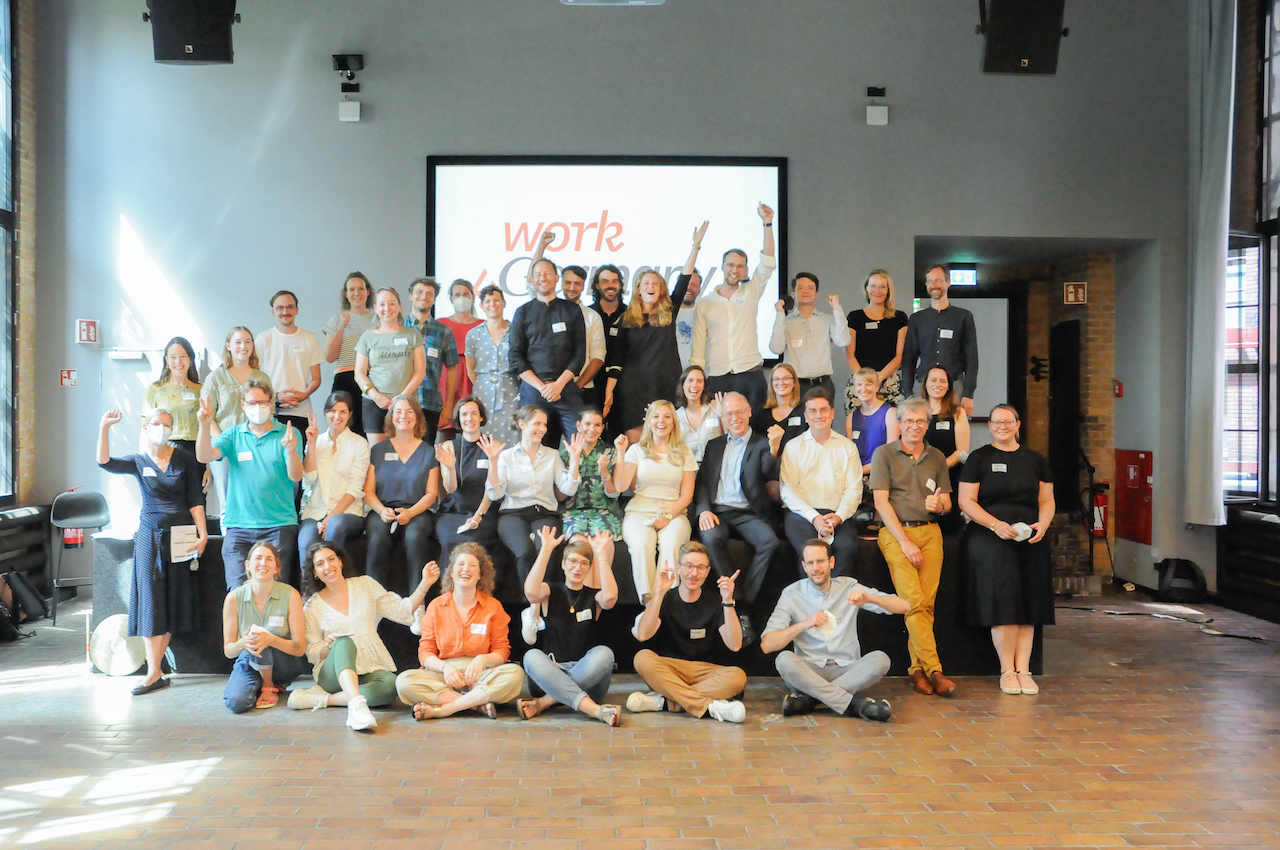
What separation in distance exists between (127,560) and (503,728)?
8.32 feet

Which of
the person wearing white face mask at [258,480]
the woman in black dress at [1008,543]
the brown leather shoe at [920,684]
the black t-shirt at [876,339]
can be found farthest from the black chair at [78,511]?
the woman in black dress at [1008,543]

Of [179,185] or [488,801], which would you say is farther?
[179,185]

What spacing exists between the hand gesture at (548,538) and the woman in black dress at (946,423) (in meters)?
2.33

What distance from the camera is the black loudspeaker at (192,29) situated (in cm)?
646

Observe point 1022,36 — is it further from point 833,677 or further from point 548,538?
point 548,538

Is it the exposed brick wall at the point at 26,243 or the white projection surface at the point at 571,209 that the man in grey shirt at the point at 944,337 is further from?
the exposed brick wall at the point at 26,243

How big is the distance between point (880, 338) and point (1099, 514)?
121 inches

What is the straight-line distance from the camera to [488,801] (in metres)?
3.59

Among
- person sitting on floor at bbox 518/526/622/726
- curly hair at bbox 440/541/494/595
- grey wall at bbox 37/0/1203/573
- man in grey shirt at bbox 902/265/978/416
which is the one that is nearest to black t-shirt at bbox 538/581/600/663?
person sitting on floor at bbox 518/526/622/726

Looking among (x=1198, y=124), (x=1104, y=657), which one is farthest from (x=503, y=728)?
(x=1198, y=124)

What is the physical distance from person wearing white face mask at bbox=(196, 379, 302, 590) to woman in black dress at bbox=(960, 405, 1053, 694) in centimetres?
365

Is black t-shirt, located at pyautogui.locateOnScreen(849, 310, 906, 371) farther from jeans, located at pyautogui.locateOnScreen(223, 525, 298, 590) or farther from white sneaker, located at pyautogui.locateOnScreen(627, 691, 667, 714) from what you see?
jeans, located at pyautogui.locateOnScreen(223, 525, 298, 590)

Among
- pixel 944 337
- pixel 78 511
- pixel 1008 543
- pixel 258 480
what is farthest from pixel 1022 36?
pixel 78 511

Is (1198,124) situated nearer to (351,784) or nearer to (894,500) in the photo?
(894,500)
